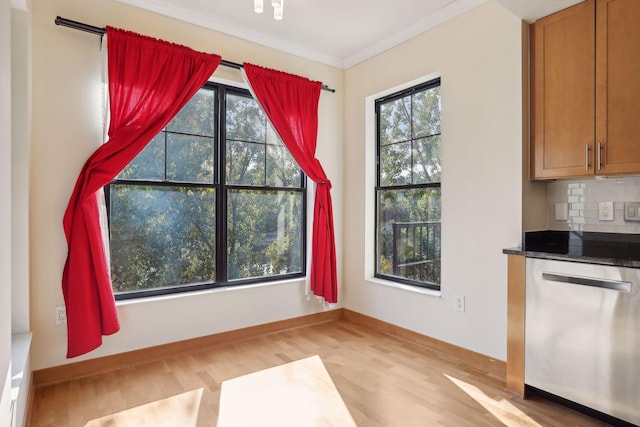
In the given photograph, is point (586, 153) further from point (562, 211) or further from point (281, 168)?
point (281, 168)

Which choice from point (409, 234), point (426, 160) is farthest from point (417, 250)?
point (426, 160)

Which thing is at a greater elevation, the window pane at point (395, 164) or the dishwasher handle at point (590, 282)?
the window pane at point (395, 164)

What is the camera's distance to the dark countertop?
1.98m

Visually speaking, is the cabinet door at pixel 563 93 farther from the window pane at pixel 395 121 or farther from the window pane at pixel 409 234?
the window pane at pixel 395 121

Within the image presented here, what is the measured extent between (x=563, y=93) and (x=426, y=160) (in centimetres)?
112

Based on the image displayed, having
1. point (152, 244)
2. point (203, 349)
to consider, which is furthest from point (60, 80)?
point (203, 349)

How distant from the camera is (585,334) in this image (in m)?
2.00

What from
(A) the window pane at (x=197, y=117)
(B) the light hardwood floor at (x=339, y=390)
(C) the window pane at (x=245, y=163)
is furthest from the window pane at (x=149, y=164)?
(B) the light hardwood floor at (x=339, y=390)

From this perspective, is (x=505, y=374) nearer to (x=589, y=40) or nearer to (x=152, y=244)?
(x=589, y=40)

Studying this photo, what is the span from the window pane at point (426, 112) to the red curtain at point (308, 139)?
95cm

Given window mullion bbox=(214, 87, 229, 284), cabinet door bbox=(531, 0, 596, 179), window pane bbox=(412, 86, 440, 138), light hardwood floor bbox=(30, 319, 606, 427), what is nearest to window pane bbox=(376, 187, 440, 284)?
window pane bbox=(412, 86, 440, 138)

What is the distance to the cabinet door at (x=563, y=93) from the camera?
2230mm

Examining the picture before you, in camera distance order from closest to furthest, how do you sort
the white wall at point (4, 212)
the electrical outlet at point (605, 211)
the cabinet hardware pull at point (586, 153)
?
the white wall at point (4, 212) → the cabinet hardware pull at point (586, 153) → the electrical outlet at point (605, 211)

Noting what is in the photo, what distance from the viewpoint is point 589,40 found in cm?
222
